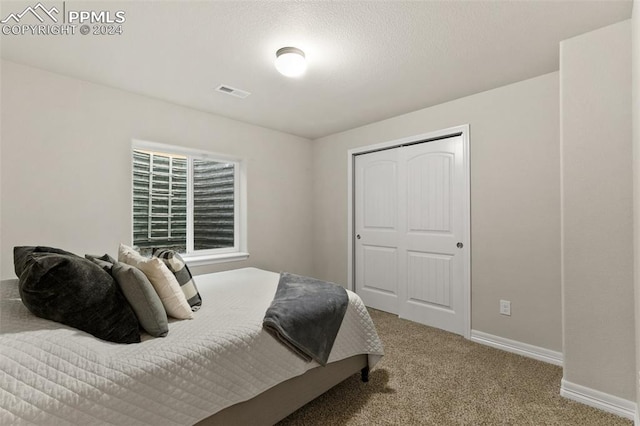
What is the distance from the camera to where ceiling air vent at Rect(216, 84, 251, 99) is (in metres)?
2.73

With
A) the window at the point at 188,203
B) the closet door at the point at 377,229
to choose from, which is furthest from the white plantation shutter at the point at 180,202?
the closet door at the point at 377,229

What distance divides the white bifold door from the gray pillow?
8.85 feet

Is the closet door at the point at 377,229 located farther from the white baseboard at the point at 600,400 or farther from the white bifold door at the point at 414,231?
the white baseboard at the point at 600,400

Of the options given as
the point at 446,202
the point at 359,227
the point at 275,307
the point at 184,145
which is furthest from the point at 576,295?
the point at 184,145

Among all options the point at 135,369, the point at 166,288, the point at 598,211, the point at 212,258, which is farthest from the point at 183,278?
the point at 598,211

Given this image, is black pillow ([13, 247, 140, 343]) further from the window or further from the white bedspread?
the window

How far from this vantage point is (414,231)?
11.3 feet

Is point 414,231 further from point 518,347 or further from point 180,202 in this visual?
point 180,202

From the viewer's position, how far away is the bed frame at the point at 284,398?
1426 mm

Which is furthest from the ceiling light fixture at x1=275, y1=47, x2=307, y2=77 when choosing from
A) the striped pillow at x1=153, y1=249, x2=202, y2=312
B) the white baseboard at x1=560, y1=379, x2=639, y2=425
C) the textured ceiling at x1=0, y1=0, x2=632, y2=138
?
the white baseboard at x1=560, y1=379, x2=639, y2=425

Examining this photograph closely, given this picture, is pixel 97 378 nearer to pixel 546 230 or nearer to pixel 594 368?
pixel 594 368

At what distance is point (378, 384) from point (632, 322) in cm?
159

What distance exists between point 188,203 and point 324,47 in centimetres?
236

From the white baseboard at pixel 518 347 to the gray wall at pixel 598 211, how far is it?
524mm
